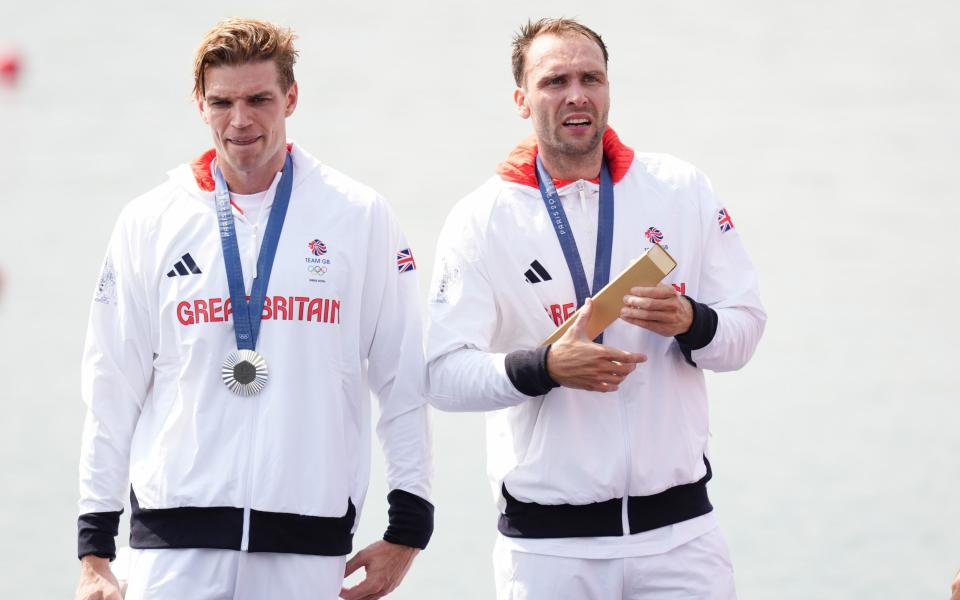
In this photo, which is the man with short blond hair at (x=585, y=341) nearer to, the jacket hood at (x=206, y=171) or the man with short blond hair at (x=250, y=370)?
the man with short blond hair at (x=250, y=370)

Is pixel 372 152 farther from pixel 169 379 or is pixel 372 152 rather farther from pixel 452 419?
pixel 169 379

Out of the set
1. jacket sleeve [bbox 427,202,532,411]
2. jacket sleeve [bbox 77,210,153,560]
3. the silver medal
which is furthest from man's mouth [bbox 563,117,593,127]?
jacket sleeve [bbox 77,210,153,560]

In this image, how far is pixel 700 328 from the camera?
2521 mm

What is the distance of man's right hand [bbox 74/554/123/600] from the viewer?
2.53 metres

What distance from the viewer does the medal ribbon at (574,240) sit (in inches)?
103

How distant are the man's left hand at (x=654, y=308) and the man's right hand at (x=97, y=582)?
1066 millimetres

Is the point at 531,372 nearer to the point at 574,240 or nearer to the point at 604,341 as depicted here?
the point at 604,341

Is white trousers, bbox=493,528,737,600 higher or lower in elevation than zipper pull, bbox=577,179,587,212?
lower

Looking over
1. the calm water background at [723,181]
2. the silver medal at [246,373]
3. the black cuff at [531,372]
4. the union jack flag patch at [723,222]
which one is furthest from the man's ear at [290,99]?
the calm water background at [723,181]

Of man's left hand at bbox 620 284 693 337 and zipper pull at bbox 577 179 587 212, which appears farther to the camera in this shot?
zipper pull at bbox 577 179 587 212

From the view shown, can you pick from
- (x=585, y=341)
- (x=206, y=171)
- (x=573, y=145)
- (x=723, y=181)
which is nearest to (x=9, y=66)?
(x=723, y=181)

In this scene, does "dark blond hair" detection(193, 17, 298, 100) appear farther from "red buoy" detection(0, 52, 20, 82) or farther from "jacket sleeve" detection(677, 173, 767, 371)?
"red buoy" detection(0, 52, 20, 82)

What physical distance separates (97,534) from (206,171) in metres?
0.72

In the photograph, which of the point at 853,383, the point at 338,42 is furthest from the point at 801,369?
the point at 338,42
